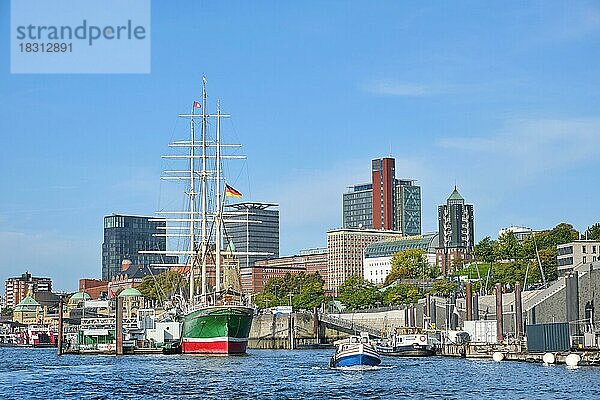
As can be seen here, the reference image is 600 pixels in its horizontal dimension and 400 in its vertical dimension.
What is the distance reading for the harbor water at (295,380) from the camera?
80250 mm

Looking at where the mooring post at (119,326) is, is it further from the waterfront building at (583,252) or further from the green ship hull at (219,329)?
the waterfront building at (583,252)

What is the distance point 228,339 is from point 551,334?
4202 centimetres

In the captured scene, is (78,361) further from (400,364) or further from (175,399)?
(175,399)

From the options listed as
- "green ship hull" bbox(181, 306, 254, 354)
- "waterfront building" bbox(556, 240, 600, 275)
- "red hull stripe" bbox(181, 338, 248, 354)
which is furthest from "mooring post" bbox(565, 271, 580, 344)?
"waterfront building" bbox(556, 240, 600, 275)

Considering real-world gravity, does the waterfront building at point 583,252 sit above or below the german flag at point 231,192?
below

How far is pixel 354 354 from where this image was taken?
10712 centimetres

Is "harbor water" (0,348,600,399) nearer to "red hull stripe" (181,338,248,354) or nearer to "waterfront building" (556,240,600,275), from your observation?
"red hull stripe" (181,338,248,354)

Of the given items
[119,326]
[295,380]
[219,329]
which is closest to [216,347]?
[219,329]

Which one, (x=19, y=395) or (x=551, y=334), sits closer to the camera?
(x=19, y=395)

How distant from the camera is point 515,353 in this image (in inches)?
4685

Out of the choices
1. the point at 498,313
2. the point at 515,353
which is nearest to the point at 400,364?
the point at 515,353

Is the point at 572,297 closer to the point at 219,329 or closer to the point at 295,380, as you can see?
the point at 219,329

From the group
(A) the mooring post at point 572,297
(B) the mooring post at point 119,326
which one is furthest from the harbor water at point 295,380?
(A) the mooring post at point 572,297

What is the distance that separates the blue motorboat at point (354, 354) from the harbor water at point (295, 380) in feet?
3.79
